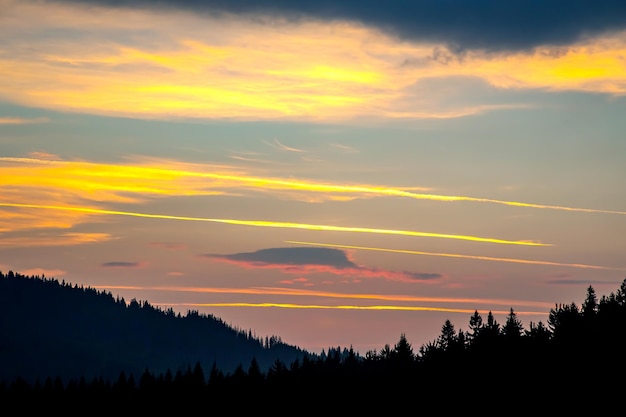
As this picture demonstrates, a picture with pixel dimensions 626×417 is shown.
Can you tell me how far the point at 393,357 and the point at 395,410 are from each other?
4013cm

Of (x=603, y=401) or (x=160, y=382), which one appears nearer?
(x=603, y=401)

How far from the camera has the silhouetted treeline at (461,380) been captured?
110 metres

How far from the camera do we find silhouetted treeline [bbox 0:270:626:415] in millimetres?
110188

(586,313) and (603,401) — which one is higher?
(586,313)

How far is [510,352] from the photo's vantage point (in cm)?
12512

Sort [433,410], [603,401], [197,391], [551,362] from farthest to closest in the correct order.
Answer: [197,391] < [433,410] < [551,362] < [603,401]

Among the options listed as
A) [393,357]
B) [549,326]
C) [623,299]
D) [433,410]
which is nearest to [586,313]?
[623,299]

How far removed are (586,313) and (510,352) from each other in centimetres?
1580

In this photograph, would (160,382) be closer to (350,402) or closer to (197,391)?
(197,391)

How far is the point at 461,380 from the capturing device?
12562cm

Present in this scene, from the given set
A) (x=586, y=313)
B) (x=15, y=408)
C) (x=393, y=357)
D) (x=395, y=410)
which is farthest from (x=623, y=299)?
(x=15, y=408)

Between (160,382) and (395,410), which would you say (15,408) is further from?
(395,410)

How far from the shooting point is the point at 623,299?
447 feet

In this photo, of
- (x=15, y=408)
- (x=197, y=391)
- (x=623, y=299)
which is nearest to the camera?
(x=623, y=299)
